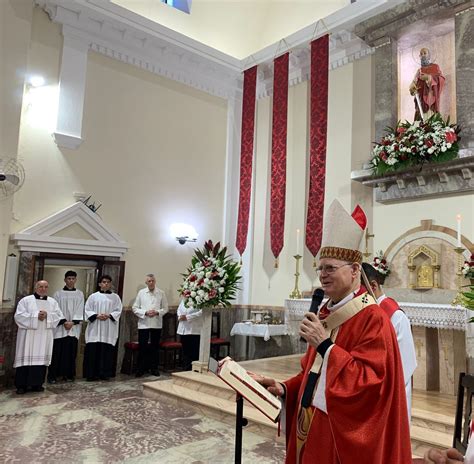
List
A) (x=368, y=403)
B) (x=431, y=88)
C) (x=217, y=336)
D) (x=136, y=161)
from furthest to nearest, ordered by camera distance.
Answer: (x=217, y=336) < (x=136, y=161) < (x=431, y=88) < (x=368, y=403)

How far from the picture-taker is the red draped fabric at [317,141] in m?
8.60

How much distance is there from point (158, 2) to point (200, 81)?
5.72ft

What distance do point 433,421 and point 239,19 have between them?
30.2 feet

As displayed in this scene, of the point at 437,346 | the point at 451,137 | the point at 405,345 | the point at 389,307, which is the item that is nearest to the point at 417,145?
the point at 451,137

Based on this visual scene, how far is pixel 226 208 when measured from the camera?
10.5 m

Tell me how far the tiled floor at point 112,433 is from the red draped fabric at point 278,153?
4218mm

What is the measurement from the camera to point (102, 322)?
25.8ft

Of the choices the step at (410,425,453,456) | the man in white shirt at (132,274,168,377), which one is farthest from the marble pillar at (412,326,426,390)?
the man in white shirt at (132,274,168,377)

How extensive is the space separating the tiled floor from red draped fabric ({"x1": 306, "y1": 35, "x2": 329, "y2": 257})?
13.3 ft

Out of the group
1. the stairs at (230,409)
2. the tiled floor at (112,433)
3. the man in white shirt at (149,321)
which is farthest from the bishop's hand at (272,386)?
the man in white shirt at (149,321)

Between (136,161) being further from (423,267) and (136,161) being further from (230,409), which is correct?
(423,267)

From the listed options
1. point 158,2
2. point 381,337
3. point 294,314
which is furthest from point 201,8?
point 381,337

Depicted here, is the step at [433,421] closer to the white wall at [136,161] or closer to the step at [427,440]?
the step at [427,440]

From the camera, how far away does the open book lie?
2053 millimetres
